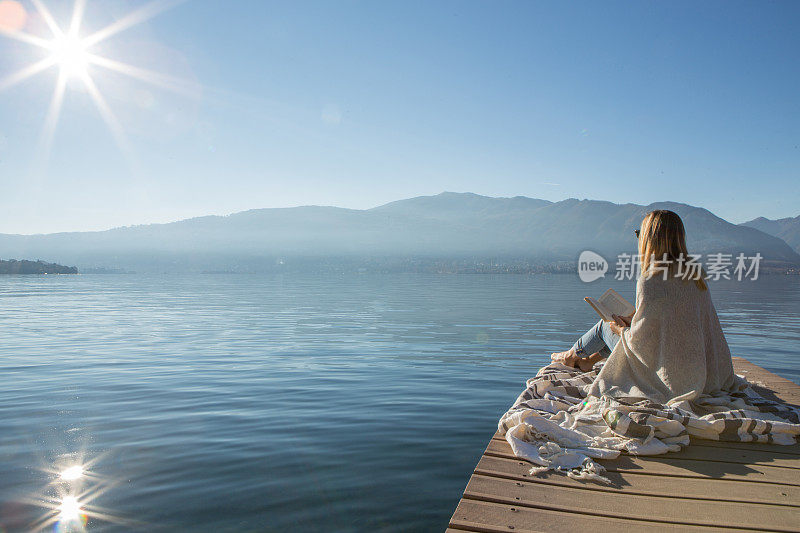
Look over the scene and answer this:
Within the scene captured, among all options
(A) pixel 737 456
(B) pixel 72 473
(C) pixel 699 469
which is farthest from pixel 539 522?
(B) pixel 72 473

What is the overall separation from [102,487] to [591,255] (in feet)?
25.3

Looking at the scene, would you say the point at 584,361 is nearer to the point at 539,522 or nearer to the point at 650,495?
the point at 650,495

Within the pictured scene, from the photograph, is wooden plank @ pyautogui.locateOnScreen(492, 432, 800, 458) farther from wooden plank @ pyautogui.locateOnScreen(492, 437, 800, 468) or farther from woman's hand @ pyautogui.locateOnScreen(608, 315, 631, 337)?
woman's hand @ pyautogui.locateOnScreen(608, 315, 631, 337)

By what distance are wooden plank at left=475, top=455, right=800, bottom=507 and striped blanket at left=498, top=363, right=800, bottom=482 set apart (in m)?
0.11

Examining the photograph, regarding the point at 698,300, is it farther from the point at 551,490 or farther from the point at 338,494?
the point at 338,494

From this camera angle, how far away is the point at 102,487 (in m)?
5.69

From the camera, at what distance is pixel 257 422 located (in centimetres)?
813

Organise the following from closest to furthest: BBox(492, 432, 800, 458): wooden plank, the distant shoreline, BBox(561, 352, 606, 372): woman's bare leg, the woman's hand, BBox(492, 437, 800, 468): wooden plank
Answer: BBox(492, 437, 800, 468): wooden plank → BBox(492, 432, 800, 458): wooden plank → the woman's hand → BBox(561, 352, 606, 372): woman's bare leg → the distant shoreline

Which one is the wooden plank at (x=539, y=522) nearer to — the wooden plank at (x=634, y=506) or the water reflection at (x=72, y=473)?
the wooden plank at (x=634, y=506)

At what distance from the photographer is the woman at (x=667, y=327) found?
214 inches

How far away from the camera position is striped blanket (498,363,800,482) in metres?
4.44

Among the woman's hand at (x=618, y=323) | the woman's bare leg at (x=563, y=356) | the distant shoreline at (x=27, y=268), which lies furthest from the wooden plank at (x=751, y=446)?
the distant shoreline at (x=27, y=268)

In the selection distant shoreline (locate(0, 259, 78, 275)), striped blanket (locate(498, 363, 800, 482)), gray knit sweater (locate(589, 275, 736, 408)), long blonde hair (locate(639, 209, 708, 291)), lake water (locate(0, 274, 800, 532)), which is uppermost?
long blonde hair (locate(639, 209, 708, 291))

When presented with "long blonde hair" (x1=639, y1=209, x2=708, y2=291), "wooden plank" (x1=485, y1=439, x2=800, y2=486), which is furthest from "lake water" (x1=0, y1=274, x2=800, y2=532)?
"long blonde hair" (x1=639, y1=209, x2=708, y2=291)
